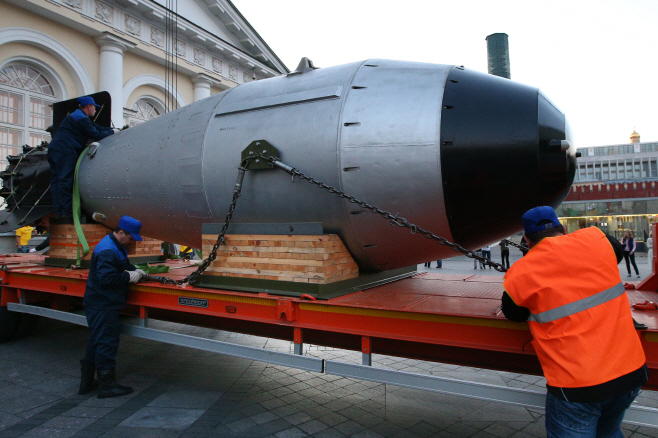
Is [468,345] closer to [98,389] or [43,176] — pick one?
[98,389]

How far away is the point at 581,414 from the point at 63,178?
5908 millimetres

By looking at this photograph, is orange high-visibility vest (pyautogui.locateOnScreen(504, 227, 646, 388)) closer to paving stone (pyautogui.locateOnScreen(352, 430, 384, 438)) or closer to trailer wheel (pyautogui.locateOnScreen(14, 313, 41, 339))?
paving stone (pyautogui.locateOnScreen(352, 430, 384, 438))

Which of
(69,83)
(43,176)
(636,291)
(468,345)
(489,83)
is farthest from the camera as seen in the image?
(69,83)

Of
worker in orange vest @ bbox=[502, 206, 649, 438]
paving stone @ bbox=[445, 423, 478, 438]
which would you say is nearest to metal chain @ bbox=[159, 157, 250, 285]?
worker in orange vest @ bbox=[502, 206, 649, 438]

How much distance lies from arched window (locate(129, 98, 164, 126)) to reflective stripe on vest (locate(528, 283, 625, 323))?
60.6 feet

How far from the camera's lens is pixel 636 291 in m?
3.59

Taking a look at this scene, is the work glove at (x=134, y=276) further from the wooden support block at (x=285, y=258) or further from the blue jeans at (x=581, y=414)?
the blue jeans at (x=581, y=414)

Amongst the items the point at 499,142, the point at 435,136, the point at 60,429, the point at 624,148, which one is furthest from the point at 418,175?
the point at 624,148

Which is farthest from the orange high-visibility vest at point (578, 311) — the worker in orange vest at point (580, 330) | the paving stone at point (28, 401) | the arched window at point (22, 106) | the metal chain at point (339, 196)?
the arched window at point (22, 106)

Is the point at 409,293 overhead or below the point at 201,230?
below

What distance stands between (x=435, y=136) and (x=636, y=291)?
2146mm

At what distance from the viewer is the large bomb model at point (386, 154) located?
3.12 metres

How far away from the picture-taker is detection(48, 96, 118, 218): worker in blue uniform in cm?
554

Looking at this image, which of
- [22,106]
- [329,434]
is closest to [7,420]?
[329,434]
